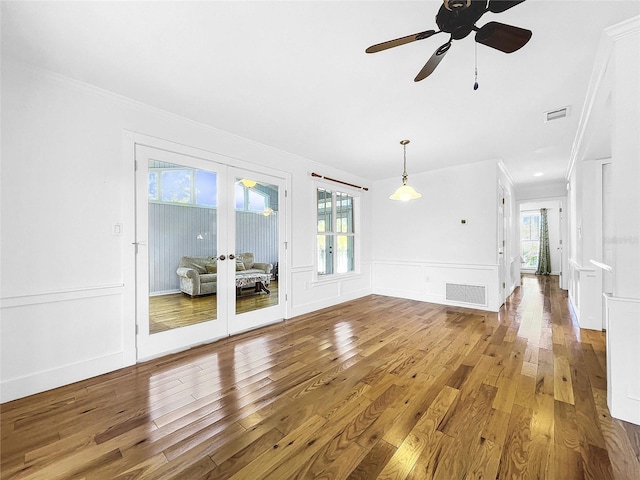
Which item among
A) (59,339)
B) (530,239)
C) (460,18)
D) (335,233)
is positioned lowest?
(59,339)

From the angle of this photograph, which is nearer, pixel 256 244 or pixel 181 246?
pixel 181 246

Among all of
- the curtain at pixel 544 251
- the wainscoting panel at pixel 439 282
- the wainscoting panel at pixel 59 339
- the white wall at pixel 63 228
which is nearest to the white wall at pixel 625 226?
the wainscoting panel at pixel 439 282

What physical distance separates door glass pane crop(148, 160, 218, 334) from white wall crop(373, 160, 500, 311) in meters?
3.76

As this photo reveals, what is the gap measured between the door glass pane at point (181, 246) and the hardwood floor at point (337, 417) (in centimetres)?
47

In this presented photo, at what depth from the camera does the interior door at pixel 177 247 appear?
266 centimetres

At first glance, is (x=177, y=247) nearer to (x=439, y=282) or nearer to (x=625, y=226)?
(x=625, y=226)

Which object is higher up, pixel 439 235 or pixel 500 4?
pixel 500 4

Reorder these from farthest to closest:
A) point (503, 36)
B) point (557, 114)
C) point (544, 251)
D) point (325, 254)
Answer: point (544, 251)
point (325, 254)
point (557, 114)
point (503, 36)

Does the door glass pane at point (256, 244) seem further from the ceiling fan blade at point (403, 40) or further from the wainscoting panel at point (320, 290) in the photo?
the ceiling fan blade at point (403, 40)

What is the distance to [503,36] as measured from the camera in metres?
1.37

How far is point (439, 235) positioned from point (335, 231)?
1.98m

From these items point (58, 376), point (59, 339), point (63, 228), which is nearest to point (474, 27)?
point (63, 228)

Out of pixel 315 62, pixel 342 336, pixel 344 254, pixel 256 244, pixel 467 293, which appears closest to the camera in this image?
pixel 315 62

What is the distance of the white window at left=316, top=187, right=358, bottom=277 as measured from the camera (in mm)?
4809
